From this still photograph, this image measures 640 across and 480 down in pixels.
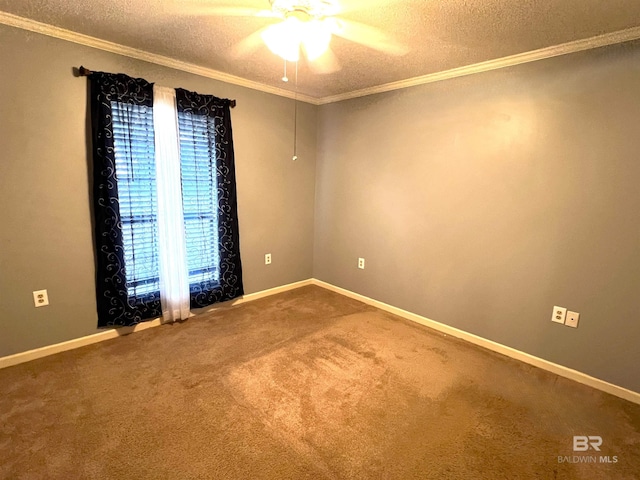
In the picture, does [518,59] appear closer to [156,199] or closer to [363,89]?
[363,89]

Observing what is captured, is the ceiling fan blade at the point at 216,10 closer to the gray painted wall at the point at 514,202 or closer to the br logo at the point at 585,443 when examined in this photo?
the gray painted wall at the point at 514,202

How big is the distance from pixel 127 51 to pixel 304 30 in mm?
1437

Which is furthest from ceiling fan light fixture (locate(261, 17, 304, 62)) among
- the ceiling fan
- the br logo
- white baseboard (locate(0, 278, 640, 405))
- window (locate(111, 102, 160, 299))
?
the br logo

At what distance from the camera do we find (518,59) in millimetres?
2336

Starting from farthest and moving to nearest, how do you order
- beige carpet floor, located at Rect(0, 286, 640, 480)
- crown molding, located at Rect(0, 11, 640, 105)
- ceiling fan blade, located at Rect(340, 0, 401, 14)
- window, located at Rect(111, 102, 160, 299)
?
window, located at Rect(111, 102, 160, 299), crown molding, located at Rect(0, 11, 640, 105), ceiling fan blade, located at Rect(340, 0, 401, 14), beige carpet floor, located at Rect(0, 286, 640, 480)

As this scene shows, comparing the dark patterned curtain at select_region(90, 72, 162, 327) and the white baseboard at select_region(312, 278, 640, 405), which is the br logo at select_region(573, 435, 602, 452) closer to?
the white baseboard at select_region(312, 278, 640, 405)

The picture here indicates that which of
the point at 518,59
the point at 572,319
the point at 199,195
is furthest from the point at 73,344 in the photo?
the point at 518,59

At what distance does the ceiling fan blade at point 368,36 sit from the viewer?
1967 mm

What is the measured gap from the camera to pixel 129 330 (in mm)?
2742

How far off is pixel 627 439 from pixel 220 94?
3762mm

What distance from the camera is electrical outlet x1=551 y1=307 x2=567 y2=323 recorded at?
2309 mm

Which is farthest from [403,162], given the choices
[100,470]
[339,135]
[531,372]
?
[100,470]

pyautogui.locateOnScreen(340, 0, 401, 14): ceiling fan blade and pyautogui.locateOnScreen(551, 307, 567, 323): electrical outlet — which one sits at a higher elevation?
pyautogui.locateOnScreen(340, 0, 401, 14): ceiling fan blade

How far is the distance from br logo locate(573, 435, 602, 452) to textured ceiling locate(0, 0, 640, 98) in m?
2.26
